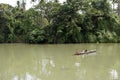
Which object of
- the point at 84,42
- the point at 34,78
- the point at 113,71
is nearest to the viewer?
the point at 34,78

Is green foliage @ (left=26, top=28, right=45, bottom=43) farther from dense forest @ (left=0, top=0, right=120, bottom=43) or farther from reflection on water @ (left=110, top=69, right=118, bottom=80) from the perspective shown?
reflection on water @ (left=110, top=69, right=118, bottom=80)

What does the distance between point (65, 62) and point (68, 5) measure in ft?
42.7

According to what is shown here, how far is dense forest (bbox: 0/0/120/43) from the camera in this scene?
2667cm

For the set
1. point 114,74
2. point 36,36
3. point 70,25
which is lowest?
point 114,74

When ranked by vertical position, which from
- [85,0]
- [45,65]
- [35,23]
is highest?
[85,0]

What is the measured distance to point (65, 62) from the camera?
14.9 meters

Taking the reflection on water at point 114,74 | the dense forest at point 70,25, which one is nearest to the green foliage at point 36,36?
the dense forest at point 70,25

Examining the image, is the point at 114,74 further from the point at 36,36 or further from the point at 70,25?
the point at 36,36

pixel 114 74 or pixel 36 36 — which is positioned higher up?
pixel 36 36

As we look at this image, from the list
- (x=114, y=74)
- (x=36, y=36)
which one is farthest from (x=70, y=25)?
(x=114, y=74)

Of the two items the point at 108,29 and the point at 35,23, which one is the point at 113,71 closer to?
the point at 108,29

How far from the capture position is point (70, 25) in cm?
2625

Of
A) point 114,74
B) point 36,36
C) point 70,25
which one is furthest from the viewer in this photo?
point 36,36

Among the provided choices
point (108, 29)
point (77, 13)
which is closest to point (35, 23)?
point (77, 13)
